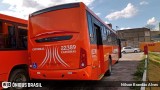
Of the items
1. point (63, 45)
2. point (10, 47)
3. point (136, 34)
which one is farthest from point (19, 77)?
point (136, 34)

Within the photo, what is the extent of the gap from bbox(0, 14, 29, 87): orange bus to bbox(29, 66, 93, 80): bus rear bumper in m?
0.76

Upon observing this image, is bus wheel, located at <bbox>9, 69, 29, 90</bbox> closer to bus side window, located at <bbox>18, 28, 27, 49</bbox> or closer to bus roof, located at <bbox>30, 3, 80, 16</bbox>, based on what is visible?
bus side window, located at <bbox>18, 28, 27, 49</bbox>

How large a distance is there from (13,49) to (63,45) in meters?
2.20

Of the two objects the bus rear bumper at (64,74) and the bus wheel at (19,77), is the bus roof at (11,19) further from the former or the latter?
the bus rear bumper at (64,74)

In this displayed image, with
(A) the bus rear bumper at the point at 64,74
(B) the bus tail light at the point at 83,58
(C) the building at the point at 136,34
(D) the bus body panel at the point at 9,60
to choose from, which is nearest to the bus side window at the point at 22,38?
(D) the bus body panel at the point at 9,60

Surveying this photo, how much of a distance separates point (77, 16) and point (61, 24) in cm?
72

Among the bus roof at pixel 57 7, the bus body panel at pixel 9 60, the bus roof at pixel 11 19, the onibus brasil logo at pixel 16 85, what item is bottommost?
the onibus brasil logo at pixel 16 85

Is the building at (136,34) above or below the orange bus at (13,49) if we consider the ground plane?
above

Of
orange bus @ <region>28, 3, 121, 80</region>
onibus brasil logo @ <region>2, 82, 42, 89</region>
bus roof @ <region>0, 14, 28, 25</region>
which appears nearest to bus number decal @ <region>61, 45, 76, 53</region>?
orange bus @ <region>28, 3, 121, 80</region>

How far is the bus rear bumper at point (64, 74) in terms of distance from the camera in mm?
8094

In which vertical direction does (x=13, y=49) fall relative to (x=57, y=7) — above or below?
below

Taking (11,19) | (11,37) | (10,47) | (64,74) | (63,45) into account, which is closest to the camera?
(64,74)

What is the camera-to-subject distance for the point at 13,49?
363 inches

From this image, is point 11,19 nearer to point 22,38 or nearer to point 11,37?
point 11,37
